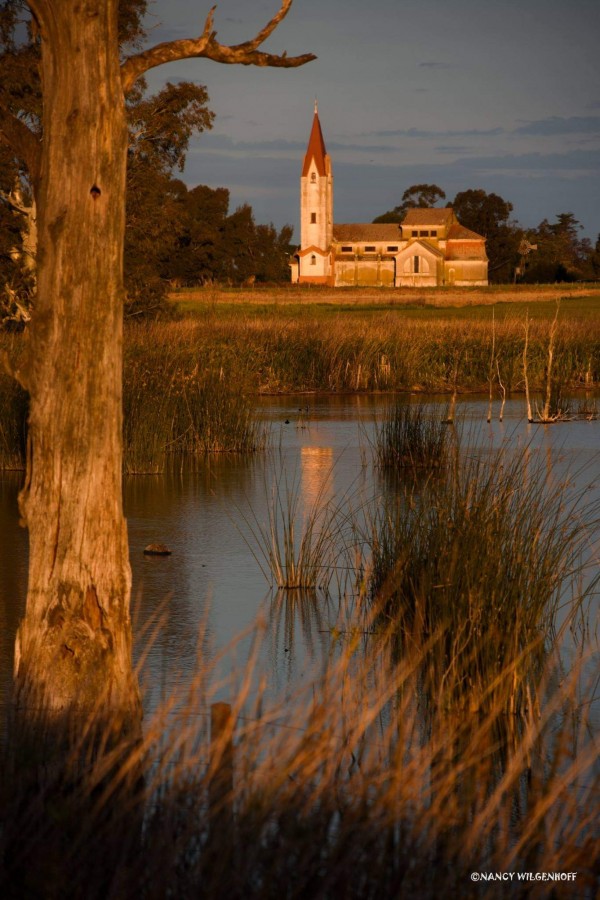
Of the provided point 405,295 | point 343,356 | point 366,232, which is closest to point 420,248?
point 366,232

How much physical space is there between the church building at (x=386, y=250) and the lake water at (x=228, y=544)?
253ft

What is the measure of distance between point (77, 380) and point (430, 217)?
3711 inches

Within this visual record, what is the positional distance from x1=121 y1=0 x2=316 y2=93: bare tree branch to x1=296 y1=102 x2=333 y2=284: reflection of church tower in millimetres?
90316

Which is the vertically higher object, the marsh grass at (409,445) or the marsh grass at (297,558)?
the marsh grass at (409,445)

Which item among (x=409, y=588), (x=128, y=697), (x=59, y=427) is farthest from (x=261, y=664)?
(x=59, y=427)

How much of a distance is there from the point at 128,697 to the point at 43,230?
1.43 metres

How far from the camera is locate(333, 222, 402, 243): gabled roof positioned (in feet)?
317

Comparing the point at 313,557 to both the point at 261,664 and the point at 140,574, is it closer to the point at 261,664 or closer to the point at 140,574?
the point at 140,574

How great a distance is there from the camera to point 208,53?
13.6 ft

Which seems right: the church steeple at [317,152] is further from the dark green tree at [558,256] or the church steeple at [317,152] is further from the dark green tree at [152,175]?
the dark green tree at [152,175]

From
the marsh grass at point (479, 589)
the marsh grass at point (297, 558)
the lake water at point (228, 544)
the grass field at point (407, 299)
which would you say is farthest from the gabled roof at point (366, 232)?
the marsh grass at point (479, 589)

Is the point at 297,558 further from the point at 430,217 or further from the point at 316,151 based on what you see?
the point at 316,151

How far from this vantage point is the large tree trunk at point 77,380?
3.86 metres

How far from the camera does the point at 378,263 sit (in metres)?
94.8
